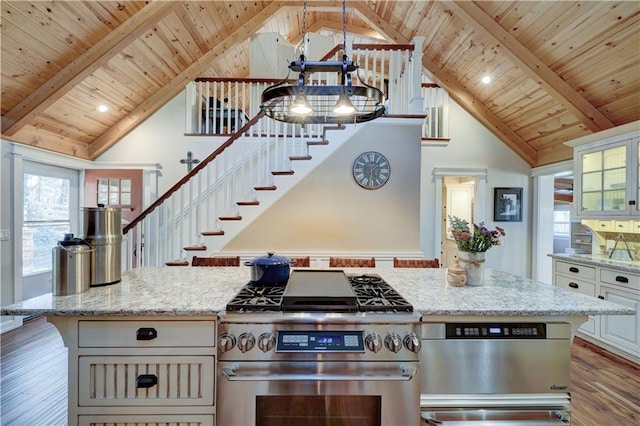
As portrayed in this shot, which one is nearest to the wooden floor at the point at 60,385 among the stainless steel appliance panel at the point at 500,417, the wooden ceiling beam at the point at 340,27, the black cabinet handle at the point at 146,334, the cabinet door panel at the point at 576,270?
the cabinet door panel at the point at 576,270

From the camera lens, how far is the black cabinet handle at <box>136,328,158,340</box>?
131 centimetres

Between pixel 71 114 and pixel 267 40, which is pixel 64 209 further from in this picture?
pixel 267 40

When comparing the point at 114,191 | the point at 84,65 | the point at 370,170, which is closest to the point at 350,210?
the point at 370,170

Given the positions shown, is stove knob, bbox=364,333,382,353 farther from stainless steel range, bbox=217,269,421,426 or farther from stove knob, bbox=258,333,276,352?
stove knob, bbox=258,333,276,352

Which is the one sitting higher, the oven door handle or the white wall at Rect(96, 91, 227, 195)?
the white wall at Rect(96, 91, 227, 195)

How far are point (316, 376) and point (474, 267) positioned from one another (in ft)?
3.54

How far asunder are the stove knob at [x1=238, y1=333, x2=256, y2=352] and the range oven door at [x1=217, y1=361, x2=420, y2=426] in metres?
0.07

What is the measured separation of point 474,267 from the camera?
5.66ft

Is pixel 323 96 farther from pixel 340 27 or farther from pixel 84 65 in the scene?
pixel 340 27

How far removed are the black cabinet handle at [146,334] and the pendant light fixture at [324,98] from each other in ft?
3.91

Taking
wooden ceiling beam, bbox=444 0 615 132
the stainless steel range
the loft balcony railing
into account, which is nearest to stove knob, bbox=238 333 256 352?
the stainless steel range

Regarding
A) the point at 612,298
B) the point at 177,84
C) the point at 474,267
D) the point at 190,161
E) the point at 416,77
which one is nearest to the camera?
the point at 474,267

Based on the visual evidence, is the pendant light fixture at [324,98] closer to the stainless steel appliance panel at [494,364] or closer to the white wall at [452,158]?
the stainless steel appliance panel at [494,364]

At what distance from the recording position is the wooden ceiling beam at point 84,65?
3.26 m
